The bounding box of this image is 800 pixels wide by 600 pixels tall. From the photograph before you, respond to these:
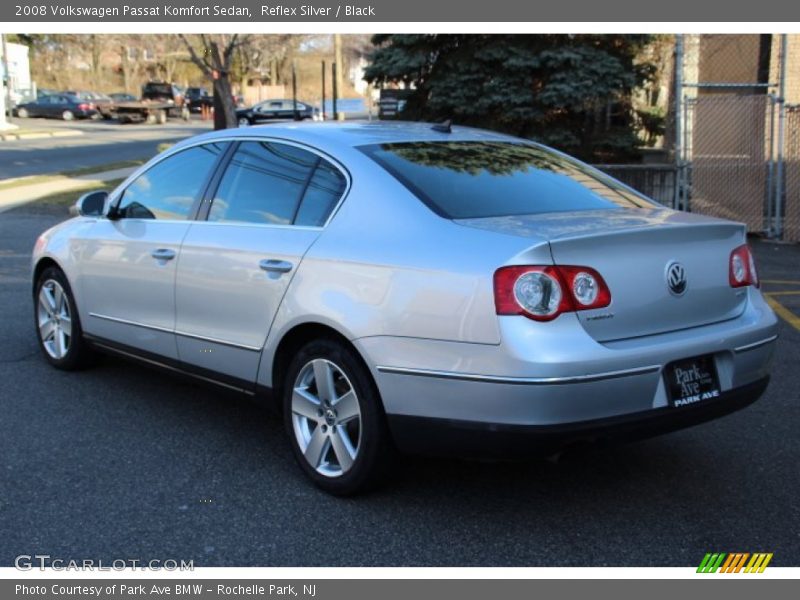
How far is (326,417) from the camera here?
415 cm

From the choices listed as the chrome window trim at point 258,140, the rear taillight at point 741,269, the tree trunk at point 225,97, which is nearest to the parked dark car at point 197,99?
the tree trunk at point 225,97

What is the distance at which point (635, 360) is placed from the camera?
356 centimetres

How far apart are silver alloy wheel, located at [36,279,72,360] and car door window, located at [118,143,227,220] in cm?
91

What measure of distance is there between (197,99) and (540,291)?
214ft

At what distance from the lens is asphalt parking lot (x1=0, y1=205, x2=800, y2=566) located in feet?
12.0

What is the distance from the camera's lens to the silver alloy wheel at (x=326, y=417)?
4047 mm

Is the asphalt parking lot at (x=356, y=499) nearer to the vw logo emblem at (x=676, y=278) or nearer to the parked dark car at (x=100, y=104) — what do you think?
the vw logo emblem at (x=676, y=278)

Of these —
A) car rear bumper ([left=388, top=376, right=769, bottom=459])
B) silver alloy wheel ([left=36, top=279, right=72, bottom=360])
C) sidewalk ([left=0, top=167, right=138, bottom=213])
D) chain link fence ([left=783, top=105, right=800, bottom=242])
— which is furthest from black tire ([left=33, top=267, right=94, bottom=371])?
sidewalk ([left=0, top=167, right=138, bottom=213])

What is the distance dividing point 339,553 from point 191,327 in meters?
1.73

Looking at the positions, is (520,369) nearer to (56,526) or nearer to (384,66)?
(56,526)

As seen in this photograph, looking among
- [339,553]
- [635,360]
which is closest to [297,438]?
[339,553]

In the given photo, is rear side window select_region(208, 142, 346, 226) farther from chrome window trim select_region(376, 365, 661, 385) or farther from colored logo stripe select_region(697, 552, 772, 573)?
colored logo stripe select_region(697, 552, 772, 573)

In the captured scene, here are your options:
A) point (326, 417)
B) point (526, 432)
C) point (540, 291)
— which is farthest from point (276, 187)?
point (526, 432)

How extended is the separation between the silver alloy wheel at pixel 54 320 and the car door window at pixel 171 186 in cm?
91
